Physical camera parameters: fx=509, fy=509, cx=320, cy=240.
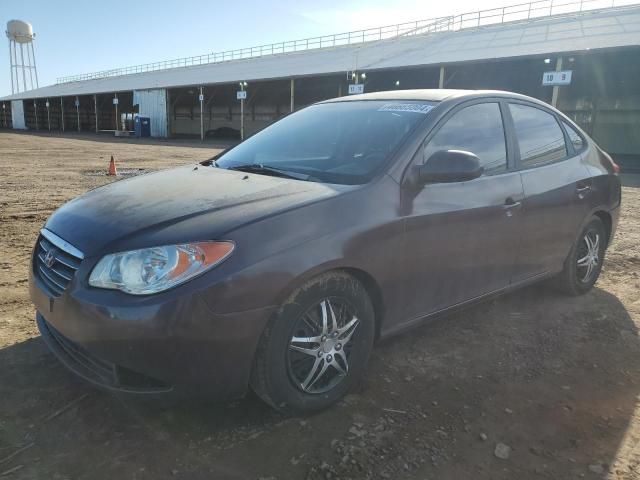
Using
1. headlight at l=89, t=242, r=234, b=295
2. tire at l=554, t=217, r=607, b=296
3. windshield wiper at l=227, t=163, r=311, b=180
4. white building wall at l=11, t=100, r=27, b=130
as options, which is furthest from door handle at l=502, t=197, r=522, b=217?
white building wall at l=11, t=100, r=27, b=130

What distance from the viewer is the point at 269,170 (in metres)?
3.12

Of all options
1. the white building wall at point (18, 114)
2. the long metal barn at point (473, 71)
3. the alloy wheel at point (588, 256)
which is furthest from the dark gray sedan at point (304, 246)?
the white building wall at point (18, 114)

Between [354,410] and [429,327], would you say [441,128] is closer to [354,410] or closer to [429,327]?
[429,327]

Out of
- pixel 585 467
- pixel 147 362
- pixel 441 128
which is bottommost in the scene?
pixel 585 467

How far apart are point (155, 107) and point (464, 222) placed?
45761 mm

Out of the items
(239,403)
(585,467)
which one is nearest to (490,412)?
(585,467)

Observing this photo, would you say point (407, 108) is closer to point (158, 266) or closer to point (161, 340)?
point (158, 266)

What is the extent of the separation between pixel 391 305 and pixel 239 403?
963mm

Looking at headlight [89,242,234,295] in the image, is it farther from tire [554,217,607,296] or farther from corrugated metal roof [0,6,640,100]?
corrugated metal roof [0,6,640,100]

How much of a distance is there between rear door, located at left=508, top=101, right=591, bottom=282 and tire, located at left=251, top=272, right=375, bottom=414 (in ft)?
5.03

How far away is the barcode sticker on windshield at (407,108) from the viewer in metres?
3.16

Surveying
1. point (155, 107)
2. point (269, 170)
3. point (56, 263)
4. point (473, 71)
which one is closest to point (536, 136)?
point (269, 170)

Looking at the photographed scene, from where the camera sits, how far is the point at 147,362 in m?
2.12

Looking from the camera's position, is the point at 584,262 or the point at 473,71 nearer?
the point at 584,262
